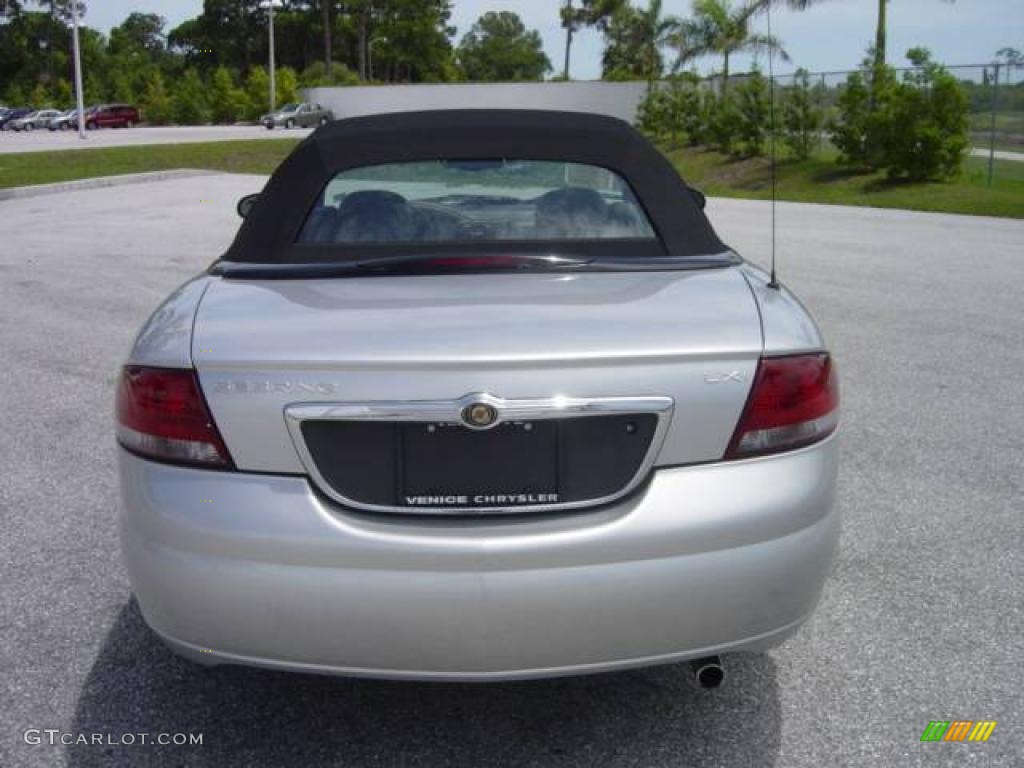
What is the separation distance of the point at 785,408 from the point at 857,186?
73.6ft

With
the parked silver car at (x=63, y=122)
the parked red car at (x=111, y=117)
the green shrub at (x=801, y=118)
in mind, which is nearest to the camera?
the green shrub at (x=801, y=118)

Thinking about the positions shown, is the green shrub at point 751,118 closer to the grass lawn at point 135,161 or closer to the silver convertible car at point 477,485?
the grass lawn at point 135,161

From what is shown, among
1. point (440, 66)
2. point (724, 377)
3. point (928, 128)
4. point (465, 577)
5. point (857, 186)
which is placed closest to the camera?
point (465, 577)

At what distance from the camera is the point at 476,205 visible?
12.8 feet

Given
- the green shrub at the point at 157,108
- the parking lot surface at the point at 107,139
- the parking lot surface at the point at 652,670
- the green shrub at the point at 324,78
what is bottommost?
the parking lot surface at the point at 652,670

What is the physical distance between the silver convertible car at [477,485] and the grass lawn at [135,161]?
22.5 m

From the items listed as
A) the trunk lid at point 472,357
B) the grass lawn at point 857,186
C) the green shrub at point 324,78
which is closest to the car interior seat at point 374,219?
the trunk lid at point 472,357

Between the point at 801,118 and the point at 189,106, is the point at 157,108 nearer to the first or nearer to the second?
the point at 189,106

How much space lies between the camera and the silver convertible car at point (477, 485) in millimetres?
2359

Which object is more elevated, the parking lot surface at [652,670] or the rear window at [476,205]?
the rear window at [476,205]

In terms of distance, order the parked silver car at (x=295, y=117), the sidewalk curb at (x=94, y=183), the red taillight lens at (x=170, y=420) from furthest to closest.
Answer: the parked silver car at (x=295, y=117) < the sidewalk curb at (x=94, y=183) < the red taillight lens at (x=170, y=420)

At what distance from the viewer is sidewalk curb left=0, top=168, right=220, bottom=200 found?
68.3 feet

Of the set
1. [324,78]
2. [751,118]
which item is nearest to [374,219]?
[751,118]

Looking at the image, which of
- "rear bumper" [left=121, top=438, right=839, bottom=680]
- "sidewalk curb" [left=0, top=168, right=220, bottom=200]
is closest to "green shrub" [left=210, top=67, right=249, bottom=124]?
"sidewalk curb" [left=0, top=168, right=220, bottom=200]
